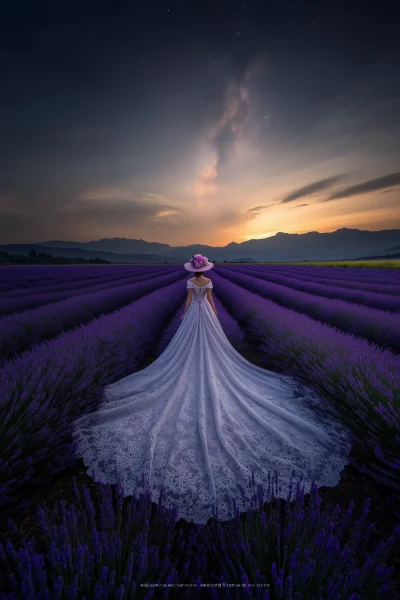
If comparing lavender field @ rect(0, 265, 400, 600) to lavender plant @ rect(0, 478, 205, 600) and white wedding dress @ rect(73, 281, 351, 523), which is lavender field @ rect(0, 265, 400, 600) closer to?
lavender plant @ rect(0, 478, 205, 600)

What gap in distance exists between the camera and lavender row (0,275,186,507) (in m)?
1.45

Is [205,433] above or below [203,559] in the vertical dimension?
below

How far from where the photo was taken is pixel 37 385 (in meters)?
1.91

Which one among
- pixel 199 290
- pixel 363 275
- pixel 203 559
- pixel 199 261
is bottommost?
pixel 363 275

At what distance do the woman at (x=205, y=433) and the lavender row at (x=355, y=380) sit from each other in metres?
0.20

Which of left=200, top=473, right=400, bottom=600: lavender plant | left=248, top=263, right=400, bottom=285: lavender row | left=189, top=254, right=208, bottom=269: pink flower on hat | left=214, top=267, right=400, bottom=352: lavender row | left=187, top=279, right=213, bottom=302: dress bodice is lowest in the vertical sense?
left=248, top=263, right=400, bottom=285: lavender row

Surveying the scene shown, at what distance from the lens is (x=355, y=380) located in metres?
2.05

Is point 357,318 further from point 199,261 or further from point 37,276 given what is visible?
point 37,276

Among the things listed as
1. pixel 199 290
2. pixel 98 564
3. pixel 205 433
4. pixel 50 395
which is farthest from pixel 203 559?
pixel 199 290

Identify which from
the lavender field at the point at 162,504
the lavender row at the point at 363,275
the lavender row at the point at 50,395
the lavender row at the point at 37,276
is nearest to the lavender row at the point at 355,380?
the lavender field at the point at 162,504

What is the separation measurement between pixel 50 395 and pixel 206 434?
1229mm

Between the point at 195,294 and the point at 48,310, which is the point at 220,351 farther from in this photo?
the point at 48,310

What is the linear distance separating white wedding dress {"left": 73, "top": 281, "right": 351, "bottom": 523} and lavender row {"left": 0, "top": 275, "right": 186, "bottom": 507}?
217 millimetres

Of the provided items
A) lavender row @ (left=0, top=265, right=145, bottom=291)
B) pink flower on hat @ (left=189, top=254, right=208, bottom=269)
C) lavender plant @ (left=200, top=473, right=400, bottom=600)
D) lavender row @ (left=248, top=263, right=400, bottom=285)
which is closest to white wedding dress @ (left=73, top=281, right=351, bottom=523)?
lavender plant @ (left=200, top=473, right=400, bottom=600)
